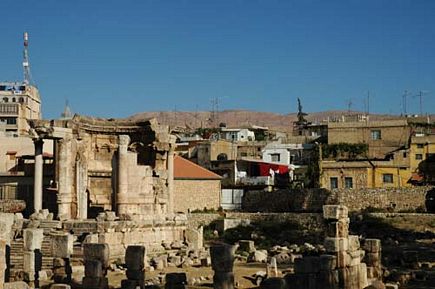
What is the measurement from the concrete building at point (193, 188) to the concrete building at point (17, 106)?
35.4 metres

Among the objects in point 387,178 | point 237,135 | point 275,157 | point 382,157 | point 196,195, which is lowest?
point 196,195

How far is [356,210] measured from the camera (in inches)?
1913

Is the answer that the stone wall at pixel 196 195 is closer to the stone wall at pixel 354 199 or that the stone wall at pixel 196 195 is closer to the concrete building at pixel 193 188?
the concrete building at pixel 193 188

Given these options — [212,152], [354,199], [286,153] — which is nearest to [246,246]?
[354,199]

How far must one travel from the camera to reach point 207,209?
50.6m

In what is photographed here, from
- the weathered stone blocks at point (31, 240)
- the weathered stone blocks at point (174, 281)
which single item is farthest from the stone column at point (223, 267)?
the weathered stone blocks at point (31, 240)

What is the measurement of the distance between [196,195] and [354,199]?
10861 millimetres

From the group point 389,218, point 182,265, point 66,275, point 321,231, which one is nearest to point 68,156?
point 182,265

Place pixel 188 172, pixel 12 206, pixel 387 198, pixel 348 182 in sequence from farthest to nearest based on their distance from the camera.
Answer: pixel 348 182, pixel 188 172, pixel 387 198, pixel 12 206

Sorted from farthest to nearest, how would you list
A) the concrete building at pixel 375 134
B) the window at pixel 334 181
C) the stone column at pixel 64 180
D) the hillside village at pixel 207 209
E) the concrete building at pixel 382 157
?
the concrete building at pixel 375 134
the window at pixel 334 181
the concrete building at pixel 382 157
the stone column at pixel 64 180
the hillside village at pixel 207 209

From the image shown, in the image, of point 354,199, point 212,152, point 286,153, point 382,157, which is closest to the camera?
point 354,199

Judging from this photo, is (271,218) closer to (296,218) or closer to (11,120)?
(296,218)

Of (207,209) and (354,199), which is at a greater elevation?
(354,199)

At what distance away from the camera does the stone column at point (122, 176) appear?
3447 centimetres
